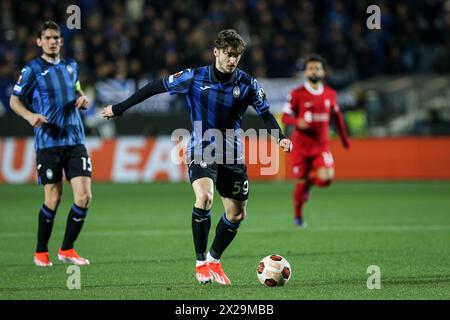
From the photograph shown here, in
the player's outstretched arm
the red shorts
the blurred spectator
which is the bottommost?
the red shorts

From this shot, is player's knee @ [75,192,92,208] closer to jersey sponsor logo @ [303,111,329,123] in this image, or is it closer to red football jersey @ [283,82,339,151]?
red football jersey @ [283,82,339,151]

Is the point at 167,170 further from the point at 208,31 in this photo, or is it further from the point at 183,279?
the point at 183,279

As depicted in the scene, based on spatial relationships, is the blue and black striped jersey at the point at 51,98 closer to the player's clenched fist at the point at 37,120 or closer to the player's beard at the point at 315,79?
the player's clenched fist at the point at 37,120

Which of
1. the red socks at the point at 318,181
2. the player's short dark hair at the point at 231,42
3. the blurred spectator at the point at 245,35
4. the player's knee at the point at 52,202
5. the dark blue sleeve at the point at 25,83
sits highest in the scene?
the blurred spectator at the point at 245,35

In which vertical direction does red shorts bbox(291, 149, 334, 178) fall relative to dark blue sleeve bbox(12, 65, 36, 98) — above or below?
below

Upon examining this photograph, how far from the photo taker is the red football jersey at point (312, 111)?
41.9 ft

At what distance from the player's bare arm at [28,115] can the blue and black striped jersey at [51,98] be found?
0.25 feet

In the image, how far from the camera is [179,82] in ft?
25.2

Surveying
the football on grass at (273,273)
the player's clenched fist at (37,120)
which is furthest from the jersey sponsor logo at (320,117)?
the football on grass at (273,273)

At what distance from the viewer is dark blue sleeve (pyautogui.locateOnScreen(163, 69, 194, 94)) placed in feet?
25.2

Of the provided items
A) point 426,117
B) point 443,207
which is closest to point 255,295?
point 443,207

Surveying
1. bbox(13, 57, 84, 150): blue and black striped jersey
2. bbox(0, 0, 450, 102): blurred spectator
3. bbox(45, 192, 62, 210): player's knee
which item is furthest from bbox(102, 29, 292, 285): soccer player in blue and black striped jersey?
bbox(0, 0, 450, 102): blurred spectator

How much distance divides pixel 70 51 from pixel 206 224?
15171 mm

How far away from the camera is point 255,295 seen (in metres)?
6.77
